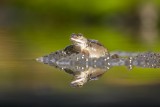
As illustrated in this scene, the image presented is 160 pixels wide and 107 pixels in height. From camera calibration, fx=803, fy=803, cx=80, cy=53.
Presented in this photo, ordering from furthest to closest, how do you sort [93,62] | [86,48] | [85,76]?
[86,48] < [93,62] < [85,76]

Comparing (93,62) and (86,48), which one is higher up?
(86,48)

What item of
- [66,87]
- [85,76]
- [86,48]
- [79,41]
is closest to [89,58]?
[86,48]

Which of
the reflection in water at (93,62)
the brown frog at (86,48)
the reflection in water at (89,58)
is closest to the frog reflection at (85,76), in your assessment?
the reflection in water at (93,62)

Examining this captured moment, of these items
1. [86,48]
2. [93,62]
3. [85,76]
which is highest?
[86,48]

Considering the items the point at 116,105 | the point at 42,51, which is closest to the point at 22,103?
the point at 116,105

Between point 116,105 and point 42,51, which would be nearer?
point 116,105

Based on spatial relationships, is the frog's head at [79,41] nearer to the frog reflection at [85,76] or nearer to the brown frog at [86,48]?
the brown frog at [86,48]

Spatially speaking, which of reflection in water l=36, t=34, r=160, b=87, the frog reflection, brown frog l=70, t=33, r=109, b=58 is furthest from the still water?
brown frog l=70, t=33, r=109, b=58

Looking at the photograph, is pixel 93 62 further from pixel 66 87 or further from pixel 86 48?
pixel 66 87

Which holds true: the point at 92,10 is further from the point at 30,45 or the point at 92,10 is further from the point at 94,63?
the point at 94,63
